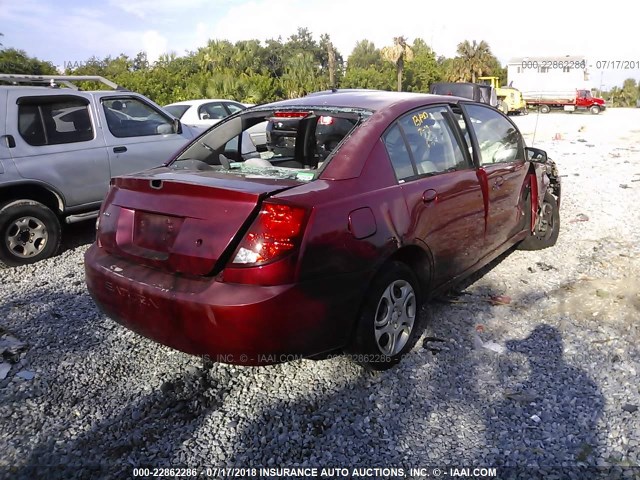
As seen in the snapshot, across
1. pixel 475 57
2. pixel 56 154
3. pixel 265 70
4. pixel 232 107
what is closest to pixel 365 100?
pixel 56 154

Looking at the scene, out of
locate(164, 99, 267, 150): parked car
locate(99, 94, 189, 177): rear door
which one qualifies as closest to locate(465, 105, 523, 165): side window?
locate(99, 94, 189, 177): rear door

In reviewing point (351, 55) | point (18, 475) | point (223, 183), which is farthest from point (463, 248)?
point (351, 55)

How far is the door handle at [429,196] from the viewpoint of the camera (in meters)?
3.25

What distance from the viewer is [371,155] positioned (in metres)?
3.02

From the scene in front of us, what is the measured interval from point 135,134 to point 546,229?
4.83 m

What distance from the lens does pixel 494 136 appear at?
4.53m

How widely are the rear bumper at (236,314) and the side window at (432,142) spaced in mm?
1107

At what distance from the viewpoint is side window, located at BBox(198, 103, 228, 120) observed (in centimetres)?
1100

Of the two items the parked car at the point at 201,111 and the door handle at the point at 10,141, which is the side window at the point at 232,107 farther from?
the door handle at the point at 10,141

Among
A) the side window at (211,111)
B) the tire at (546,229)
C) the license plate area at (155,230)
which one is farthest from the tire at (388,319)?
the side window at (211,111)

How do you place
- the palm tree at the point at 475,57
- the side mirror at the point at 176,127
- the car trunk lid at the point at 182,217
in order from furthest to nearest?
1. the palm tree at the point at 475,57
2. the side mirror at the point at 176,127
3. the car trunk lid at the point at 182,217

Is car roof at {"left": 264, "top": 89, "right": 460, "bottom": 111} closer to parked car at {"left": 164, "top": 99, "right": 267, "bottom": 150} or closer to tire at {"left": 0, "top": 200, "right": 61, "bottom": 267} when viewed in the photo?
tire at {"left": 0, "top": 200, "right": 61, "bottom": 267}

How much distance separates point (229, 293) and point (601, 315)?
2.97 metres

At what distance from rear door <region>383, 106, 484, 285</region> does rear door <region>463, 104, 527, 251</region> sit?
24 cm
